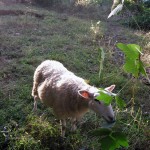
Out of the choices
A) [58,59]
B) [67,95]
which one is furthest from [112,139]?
[58,59]

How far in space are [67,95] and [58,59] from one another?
2.49m

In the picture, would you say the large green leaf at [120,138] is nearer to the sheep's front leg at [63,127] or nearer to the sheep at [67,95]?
the sheep at [67,95]

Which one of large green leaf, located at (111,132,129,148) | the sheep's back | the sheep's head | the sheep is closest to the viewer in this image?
large green leaf, located at (111,132,129,148)

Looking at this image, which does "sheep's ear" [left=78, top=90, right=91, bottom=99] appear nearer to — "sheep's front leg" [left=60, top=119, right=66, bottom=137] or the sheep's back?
the sheep's back

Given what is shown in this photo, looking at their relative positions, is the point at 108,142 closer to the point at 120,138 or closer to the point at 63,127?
the point at 120,138

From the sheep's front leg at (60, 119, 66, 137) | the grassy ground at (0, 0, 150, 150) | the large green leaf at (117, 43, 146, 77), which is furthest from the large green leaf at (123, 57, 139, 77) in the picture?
the sheep's front leg at (60, 119, 66, 137)

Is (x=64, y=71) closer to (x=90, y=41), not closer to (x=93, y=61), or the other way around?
(x=93, y=61)

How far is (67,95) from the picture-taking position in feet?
11.3

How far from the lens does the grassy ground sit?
343cm

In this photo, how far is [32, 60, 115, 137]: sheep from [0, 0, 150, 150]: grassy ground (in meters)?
0.25

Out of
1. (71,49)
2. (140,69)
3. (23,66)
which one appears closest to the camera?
(140,69)

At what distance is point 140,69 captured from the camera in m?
1.74

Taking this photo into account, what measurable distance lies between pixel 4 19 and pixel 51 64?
17.6ft

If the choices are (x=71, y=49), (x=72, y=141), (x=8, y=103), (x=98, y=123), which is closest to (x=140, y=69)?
(x=72, y=141)
